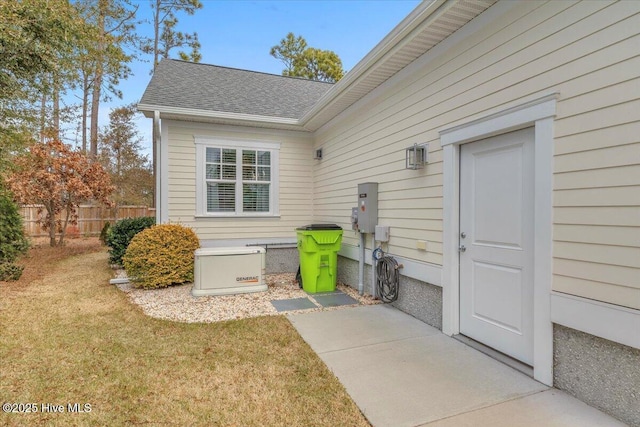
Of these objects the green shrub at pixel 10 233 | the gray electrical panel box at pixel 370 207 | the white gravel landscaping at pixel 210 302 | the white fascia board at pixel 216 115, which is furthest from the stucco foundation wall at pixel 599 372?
the green shrub at pixel 10 233

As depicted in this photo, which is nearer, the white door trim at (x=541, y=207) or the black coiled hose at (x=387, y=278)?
the white door trim at (x=541, y=207)

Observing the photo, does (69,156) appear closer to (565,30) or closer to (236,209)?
(236,209)

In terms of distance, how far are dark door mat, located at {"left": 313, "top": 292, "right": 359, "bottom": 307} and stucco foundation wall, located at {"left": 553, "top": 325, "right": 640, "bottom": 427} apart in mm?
2776

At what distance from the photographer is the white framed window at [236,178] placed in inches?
264

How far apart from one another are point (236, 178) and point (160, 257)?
2200 millimetres

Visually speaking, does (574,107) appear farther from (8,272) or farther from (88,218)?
(88,218)

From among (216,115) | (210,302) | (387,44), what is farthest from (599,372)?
(216,115)

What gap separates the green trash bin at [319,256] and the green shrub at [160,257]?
2052 mm

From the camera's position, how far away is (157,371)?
2.76 metres

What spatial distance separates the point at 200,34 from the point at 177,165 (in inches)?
592

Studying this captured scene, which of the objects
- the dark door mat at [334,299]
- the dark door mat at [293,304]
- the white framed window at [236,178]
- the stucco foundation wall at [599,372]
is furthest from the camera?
the white framed window at [236,178]

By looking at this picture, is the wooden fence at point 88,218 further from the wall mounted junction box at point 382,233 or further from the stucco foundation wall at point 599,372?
the stucco foundation wall at point 599,372

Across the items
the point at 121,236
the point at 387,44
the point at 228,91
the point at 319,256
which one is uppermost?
the point at 228,91

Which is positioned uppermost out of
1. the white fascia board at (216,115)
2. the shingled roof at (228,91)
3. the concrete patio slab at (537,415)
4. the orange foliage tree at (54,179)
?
the shingled roof at (228,91)
